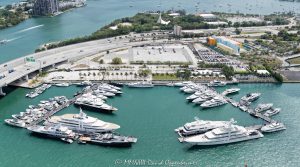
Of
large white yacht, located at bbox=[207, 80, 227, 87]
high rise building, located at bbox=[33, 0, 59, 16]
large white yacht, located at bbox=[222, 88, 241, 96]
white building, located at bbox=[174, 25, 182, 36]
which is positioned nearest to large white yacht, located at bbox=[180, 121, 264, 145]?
large white yacht, located at bbox=[222, 88, 241, 96]

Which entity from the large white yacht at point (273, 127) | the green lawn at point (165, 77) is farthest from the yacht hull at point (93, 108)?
the large white yacht at point (273, 127)

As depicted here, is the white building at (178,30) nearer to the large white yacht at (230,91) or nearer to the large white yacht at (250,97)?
the large white yacht at (230,91)

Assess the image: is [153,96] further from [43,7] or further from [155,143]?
[43,7]

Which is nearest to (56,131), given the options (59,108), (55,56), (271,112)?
(59,108)

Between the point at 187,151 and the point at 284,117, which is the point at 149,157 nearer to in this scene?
the point at 187,151

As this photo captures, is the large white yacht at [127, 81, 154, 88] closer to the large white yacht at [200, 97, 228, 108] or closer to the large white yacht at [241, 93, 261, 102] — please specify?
the large white yacht at [200, 97, 228, 108]

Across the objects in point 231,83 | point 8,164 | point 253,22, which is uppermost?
point 253,22

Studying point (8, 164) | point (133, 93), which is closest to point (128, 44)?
point (133, 93)
